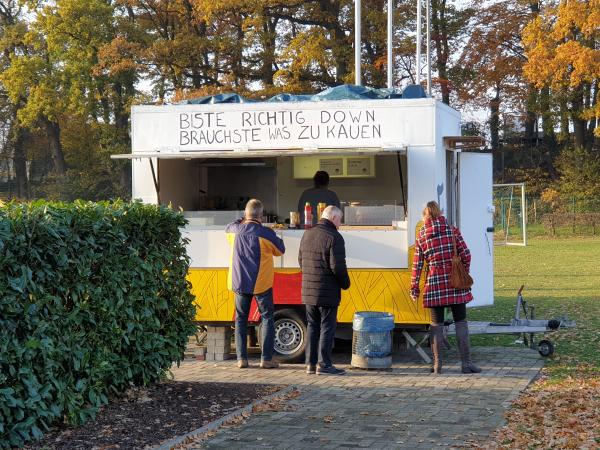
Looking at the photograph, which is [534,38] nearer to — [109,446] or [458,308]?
[458,308]

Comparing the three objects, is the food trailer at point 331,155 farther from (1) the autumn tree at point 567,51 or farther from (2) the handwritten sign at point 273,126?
(1) the autumn tree at point 567,51

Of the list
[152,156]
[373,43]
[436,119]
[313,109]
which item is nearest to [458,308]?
[436,119]

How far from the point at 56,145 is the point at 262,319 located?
129 feet

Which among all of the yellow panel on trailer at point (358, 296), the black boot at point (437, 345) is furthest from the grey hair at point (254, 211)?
the black boot at point (437, 345)

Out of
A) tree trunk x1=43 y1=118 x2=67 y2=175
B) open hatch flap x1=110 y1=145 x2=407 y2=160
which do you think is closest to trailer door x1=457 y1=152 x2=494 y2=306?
open hatch flap x1=110 y1=145 x2=407 y2=160

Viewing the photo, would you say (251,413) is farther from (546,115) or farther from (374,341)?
(546,115)

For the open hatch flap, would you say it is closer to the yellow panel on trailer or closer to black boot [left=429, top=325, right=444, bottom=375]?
the yellow panel on trailer

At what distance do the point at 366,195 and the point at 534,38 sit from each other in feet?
94.5

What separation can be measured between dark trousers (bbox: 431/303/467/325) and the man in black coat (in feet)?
3.25

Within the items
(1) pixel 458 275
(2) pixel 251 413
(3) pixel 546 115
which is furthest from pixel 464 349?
(3) pixel 546 115

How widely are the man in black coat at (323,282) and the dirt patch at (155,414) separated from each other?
1093 millimetres

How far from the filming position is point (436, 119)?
34.8ft

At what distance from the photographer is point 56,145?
47.6 m

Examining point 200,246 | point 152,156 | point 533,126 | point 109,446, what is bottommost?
point 109,446
